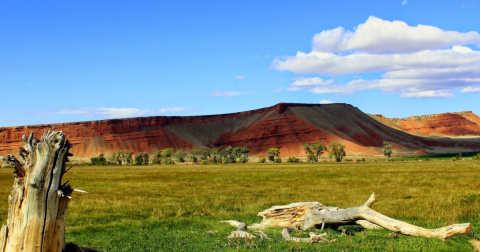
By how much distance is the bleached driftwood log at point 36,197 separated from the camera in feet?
18.9

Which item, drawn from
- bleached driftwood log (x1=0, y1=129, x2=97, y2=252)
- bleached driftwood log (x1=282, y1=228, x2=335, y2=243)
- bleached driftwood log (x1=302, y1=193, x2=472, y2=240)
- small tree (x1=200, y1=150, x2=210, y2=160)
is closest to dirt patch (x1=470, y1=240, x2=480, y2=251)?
bleached driftwood log (x1=302, y1=193, x2=472, y2=240)

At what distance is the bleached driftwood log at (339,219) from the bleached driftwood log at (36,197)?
26.2 ft

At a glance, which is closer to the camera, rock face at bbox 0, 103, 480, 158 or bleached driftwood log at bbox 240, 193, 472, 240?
bleached driftwood log at bbox 240, 193, 472, 240

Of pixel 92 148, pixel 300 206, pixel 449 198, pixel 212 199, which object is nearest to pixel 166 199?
pixel 212 199

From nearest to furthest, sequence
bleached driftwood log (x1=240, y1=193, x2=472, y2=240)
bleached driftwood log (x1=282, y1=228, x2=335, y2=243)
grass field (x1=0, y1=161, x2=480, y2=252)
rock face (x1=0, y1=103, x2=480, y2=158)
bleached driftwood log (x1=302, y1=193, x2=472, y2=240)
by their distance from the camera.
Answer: bleached driftwood log (x1=302, y1=193, x2=472, y2=240) < bleached driftwood log (x1=240, y1=193, x2=472, y2=240) < grass field (x1=0, y1=161, x2=480, y2=252) < bleached driftwood log (x1=282, y1=228, x2=335, y2=243) < rock face (x1=0, y1=103, x2=480, y2=158)

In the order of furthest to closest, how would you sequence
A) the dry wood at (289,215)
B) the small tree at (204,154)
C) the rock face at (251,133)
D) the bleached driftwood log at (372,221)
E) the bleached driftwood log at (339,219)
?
the rock face at (251,133) → the small tree at (204,154) → the dry wood at (289,215) → the bleached driftwood log at (339,219) → the bleached driftwood log at (372,221)

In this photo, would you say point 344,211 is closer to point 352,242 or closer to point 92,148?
point 352,242

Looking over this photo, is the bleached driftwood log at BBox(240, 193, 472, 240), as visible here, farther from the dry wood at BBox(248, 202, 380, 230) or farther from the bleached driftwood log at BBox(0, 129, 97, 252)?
the bleached driftwood log at BBox(0, 129, 97, 252)

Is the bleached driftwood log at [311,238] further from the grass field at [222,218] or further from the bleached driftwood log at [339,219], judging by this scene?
the bleached driftwood log at [339,219]

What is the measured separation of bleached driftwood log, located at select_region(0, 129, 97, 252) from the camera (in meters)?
5.77

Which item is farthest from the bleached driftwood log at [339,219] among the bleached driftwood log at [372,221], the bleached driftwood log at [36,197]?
the bleached driftwood log at [36,197]

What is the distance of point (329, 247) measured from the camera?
9.96 m

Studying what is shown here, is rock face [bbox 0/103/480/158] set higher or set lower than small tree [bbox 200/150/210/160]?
higher

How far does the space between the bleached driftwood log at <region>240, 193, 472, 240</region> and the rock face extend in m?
138
